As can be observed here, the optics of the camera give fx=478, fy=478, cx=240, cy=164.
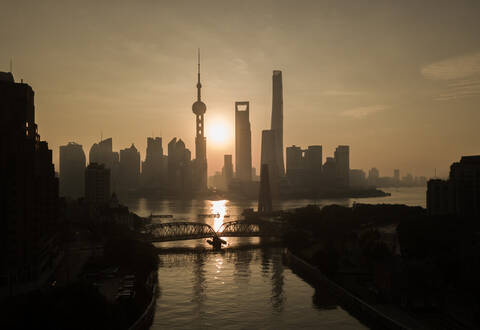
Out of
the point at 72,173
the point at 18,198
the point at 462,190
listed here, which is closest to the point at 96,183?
the point at 18,198

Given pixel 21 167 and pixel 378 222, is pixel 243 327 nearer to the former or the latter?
pixel 21 167

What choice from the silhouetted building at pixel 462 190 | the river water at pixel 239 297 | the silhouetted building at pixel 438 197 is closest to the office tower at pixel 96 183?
the river water at pixel 239 297

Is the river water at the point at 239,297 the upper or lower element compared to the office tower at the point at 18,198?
lower

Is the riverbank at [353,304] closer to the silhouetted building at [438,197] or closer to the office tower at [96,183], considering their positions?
the silhouetted building at [438,197]

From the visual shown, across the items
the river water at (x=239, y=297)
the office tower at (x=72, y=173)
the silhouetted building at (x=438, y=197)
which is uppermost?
the office tower at (x=72, y=173)

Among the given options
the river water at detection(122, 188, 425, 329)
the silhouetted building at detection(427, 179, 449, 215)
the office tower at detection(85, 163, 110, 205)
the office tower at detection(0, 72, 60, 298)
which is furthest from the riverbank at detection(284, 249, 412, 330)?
the office tower at detection(85, 163, 110, 205)
